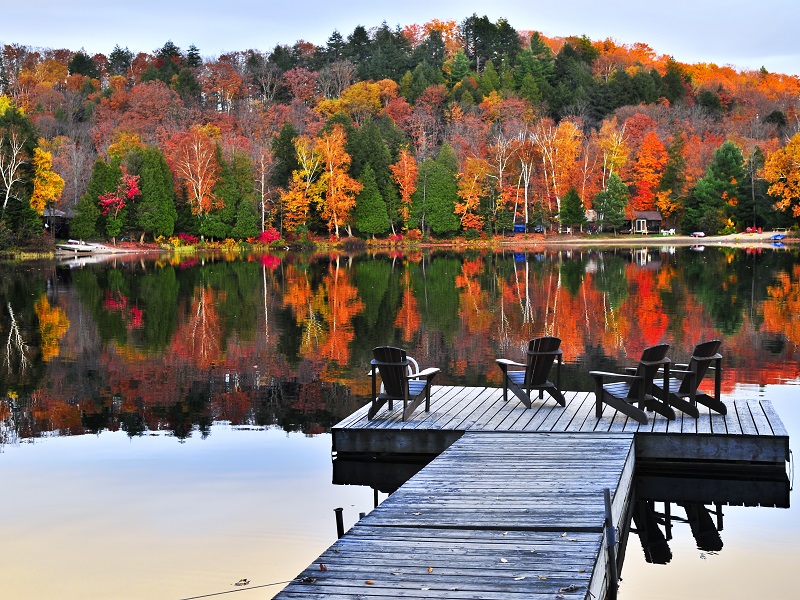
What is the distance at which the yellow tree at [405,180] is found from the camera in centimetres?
7062

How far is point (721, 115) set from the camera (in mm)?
101312

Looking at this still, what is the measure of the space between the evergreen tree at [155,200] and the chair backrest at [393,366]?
57.8 meters

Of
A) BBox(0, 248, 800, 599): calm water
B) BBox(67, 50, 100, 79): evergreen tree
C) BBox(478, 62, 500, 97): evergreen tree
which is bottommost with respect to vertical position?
BBox(0, 248, 800, 599): calm water

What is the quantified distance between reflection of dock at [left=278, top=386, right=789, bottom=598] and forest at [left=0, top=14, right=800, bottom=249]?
165 ft

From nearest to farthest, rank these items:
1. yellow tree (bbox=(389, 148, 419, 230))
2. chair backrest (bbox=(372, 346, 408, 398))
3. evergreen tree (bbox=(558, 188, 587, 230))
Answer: chair backrest (bbox=(372, 346, 408, 398)) < yellow tree (bbox=(389, 148, 419, 230)) < evergreen tree (bbox=(558, 188, 587, 230))

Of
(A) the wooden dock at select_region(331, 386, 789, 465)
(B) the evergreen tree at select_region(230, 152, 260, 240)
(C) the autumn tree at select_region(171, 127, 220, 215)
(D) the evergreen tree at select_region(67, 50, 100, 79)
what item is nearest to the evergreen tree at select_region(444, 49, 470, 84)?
(D) the evergreen tree at select_region(67, 50, 100, 79)

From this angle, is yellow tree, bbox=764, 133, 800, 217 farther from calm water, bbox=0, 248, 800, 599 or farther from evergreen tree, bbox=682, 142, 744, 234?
calm water, bbox=0, 248, 800, 599

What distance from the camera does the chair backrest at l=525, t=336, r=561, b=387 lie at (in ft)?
36.8

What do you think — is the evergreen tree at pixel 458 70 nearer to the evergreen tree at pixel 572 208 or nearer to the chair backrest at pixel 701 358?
the evergreen tree at pixel 572 208

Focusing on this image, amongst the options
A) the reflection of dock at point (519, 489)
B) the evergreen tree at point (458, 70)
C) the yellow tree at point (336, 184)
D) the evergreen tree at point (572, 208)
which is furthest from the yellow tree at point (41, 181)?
the evergreen tree at point (458, 70)

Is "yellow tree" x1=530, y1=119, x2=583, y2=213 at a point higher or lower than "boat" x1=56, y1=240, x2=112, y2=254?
higher

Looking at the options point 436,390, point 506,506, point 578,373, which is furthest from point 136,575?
point 578,373

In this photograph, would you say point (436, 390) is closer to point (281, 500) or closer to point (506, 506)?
point (281, 500)

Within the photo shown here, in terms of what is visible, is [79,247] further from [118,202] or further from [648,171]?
[648,171]
